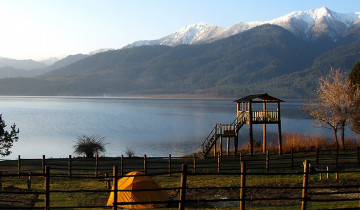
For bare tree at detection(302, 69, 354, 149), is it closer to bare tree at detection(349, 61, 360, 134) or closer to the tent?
bare tree at detection(349, 61, 360, 134)

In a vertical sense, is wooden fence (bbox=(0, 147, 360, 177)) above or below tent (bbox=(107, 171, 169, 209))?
below

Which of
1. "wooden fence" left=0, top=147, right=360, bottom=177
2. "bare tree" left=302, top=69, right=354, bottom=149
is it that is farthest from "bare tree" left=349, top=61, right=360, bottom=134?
"wooden fence" left=0, top=147, right=360, bottom=177

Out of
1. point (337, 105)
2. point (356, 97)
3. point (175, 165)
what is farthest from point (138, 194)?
point (356, 97)

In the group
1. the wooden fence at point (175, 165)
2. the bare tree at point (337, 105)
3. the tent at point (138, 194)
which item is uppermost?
the bare tree at point (337, 105)

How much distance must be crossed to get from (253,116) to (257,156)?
14.8 feet

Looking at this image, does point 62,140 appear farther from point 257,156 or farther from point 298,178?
point 298,178

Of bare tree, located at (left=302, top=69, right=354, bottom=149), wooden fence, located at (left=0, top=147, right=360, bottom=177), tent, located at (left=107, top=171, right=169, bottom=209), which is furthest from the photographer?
bare tree, located at (left=302, top=69, right=354, bottom=149)

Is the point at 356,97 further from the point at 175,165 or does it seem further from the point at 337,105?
the point at 175,165

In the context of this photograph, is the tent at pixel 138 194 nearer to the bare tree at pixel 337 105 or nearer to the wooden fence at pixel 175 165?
the wooden fence at pixel 175 165

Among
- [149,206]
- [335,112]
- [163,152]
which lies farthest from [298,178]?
[163,152]

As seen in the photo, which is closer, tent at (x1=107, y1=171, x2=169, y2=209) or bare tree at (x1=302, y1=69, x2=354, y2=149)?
tent at (x1=107, y1=171, x2=169, y2=209)

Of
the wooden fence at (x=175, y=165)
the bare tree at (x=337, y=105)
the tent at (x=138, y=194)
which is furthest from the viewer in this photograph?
the bare tree at (x=337, y=105)

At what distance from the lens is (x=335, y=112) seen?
3831cm

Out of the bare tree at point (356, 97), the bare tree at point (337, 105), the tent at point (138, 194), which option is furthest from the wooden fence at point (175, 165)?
the tent at point (138, 194)
